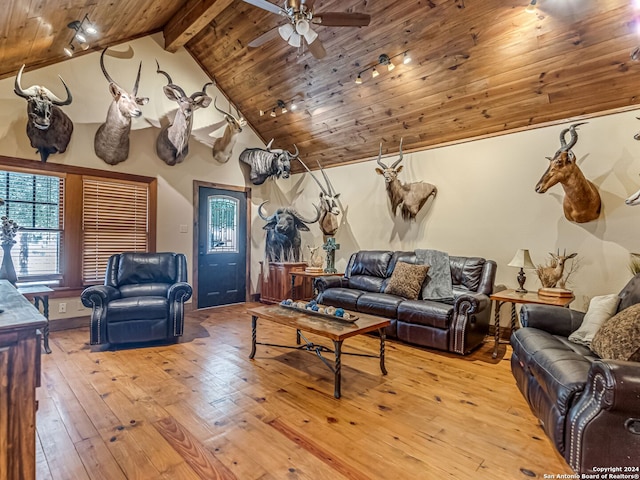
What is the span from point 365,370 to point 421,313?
1064 millimetres

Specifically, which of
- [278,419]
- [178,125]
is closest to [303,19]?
[178,125]

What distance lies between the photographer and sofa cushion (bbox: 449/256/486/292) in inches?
164

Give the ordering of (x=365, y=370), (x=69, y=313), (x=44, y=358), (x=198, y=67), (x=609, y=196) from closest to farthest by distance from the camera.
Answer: (x=365, y=370), (x=44, y=358), (x=609, y=196), (x=69, y=313), (x=198, y=67)

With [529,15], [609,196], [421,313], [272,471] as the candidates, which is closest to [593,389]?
[272,471]

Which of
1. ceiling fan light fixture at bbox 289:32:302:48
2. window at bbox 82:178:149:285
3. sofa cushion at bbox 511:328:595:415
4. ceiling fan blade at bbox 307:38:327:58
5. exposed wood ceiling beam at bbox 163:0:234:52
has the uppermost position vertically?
exposed wood ceiling beam at bbox 163:0:234:52

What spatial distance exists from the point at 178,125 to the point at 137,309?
273 centimetres

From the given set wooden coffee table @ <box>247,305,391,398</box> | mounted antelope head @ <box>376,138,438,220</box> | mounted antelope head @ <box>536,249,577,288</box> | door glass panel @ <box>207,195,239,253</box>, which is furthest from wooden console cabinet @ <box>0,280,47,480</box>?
door glass panel @ <box>207,195,239,253</box>

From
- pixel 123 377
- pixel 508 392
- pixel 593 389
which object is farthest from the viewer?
pixel 123 377

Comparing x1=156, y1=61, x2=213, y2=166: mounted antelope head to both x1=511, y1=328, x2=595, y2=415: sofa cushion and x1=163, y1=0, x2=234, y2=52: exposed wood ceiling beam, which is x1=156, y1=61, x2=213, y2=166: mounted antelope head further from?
x1=511, y1=328, x2=595, y2=415: sofa cushion

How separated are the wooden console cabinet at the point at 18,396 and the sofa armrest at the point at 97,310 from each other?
96.3 inches

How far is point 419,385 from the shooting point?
2.86 m

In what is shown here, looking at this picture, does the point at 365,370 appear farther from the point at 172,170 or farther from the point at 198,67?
Result: the point at 198,67

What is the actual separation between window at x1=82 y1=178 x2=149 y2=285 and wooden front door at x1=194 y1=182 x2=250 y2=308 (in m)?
0.88

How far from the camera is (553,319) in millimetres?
2752
